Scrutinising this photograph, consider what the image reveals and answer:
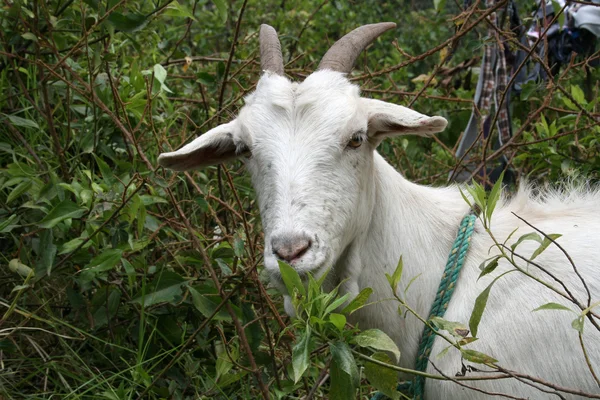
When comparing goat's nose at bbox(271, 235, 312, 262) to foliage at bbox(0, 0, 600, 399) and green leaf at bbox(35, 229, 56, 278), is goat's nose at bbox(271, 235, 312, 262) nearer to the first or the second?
foliage at bbox(0, 0, 600, 399)

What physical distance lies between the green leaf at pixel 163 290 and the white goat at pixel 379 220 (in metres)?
0.59

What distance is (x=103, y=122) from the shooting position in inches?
175

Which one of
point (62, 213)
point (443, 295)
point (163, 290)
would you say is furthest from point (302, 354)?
point (62, 213)

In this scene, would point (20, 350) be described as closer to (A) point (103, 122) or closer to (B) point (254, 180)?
(A) point (103, 122)

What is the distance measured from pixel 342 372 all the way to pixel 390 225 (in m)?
1.10

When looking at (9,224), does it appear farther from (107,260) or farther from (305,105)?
(305,105)

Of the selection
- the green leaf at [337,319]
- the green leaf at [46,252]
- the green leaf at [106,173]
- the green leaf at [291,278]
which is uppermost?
the green leaf at [291,278]

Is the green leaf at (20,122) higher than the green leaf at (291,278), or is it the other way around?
the green leaf at (291,278)

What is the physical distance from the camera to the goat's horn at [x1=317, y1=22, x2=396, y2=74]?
11.2ft

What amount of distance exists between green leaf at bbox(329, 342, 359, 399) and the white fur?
386 mm

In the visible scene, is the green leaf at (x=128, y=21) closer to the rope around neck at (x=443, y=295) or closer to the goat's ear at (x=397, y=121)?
the goat's ear at (x=397, y=121)

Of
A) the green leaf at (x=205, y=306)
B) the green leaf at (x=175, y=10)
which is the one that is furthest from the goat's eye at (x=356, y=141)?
the green leaf at (x=175, y=10)

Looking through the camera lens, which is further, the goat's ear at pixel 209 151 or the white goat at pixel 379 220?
the goat's ear at pixel 209 151

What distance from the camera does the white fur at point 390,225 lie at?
2.99 m
